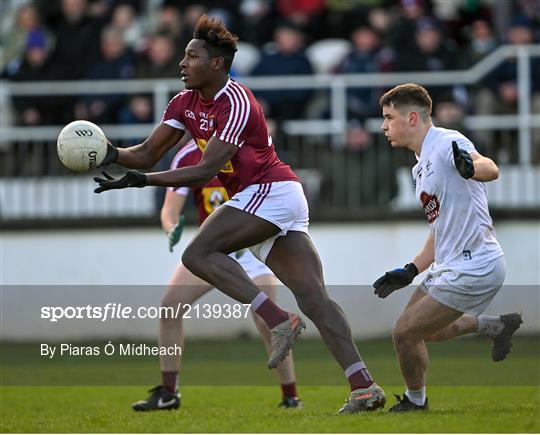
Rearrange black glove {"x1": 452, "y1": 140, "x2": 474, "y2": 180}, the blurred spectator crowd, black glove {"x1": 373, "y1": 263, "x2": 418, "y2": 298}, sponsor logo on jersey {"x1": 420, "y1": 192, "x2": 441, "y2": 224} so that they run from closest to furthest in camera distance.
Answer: black glove {"x1": 452, "y1": 140, "x2": 474, "y2": 180} < sponsor logo on jersey {"x1": 420, "y1": 192, "x2": 441, "y2": 224} < black glove {"x1": 373, "y1": 263, "x2": 418, "y2": 298} < the blurred spectator crowd

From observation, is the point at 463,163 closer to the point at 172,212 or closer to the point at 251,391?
the point at 172,212

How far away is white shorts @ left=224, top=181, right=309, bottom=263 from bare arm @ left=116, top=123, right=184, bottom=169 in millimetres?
728

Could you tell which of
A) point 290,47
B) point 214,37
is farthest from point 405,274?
point 290,47

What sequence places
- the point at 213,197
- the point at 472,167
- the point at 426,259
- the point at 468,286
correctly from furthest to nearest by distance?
1. the point at 213,197
2. the point at 426,259
3. the point at 468,286
4. the point at 472,167

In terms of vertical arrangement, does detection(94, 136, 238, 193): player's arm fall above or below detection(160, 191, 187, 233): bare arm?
above

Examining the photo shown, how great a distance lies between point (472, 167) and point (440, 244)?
2.70ft

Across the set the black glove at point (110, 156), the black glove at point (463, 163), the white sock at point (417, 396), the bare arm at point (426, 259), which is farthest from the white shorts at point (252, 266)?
the black glove at point (463, 163)

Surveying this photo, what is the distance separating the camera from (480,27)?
17688mm

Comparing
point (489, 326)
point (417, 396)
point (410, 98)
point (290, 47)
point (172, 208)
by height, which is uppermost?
point (290, 47)

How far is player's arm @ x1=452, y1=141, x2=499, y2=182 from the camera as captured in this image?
8.55m

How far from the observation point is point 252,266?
11.2m

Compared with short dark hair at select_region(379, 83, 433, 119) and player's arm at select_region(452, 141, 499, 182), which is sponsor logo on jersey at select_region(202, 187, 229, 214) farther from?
player's arm at select_region(452, 141, 499, 182)

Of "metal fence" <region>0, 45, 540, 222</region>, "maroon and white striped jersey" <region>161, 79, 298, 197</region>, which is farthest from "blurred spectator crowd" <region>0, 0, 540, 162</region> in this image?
"maroon and white striped jersey" <region>161, 79, 298, 197</region>

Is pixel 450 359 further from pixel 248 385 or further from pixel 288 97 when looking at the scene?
pixel 288 97
